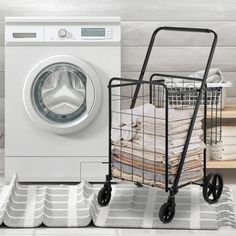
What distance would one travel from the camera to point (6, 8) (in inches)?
186

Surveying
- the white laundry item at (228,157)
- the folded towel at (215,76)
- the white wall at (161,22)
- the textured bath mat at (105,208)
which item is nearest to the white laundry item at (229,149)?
the white laundry item at (228,157)

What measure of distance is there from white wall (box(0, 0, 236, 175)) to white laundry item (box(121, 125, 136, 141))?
4.65 feet

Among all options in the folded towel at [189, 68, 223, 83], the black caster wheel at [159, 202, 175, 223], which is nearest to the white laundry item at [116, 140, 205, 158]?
the black caster wheel at [159, 202, 175, 223]

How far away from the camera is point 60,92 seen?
4.18 m

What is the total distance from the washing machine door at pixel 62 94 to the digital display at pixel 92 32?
181mm

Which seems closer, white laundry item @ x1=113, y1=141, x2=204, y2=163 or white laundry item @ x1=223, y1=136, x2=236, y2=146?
white laundry item @ x1=113, y1=141, x2=204, y2=163

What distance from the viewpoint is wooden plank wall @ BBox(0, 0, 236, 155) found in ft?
15.6

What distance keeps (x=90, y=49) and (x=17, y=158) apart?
80cm

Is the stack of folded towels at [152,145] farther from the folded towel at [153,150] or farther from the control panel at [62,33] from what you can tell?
the control panel at [62,33]

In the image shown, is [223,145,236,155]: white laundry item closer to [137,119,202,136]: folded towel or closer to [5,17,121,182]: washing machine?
[5,17,121,182]: washing machine

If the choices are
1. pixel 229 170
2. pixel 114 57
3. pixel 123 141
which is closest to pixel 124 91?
pixel 114 57

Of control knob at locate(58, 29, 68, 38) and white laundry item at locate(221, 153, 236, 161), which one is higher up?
control knob at locate(58, 29, 68, 38)

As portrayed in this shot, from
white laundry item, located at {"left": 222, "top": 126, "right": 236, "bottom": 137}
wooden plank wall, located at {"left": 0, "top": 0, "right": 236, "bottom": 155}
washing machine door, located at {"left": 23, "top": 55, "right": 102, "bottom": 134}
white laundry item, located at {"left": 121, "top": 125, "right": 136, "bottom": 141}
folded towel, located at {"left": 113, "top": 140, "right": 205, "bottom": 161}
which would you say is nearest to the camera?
folded towel, located at {"left": 113, "top": 140, "right": 205, "bottom": 161}

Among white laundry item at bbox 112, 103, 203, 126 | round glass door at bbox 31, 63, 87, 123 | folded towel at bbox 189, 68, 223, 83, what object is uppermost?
folded towel at bbox 189, 68, 223, 83
